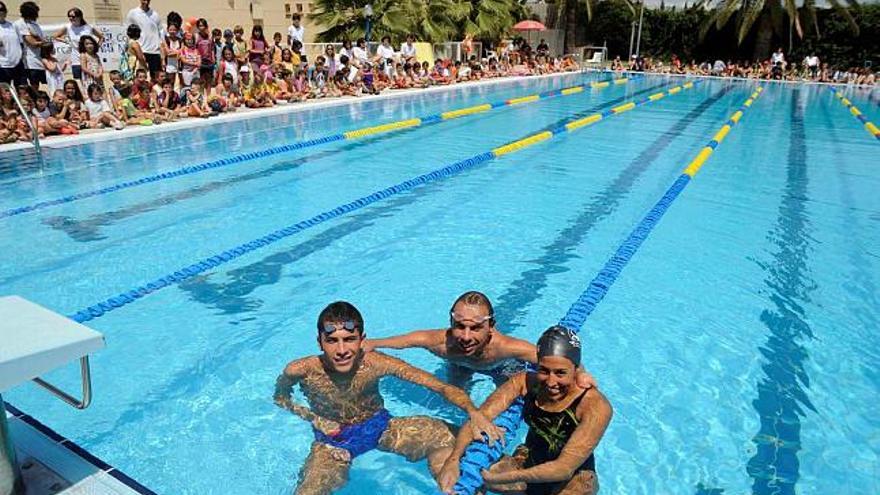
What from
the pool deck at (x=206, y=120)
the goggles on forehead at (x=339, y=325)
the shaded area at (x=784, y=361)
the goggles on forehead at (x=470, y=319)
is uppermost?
the pool deck at (x=206, y=120)

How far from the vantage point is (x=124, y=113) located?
1073 cm

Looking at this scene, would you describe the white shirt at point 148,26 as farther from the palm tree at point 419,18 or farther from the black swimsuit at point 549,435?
the black swimsuit at point 549,435

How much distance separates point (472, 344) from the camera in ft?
10.5

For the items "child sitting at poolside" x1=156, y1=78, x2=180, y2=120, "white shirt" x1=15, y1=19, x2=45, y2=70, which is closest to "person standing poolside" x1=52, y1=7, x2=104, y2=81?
"white shirt" x1=15, y1=19, x2=45, y2=70

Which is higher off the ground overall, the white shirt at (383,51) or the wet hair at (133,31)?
the white shirt at (383,51)

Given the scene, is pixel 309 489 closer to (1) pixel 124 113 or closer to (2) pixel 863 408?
(2) pixel 863 408

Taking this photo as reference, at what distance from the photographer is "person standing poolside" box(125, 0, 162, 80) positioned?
10.8 metres

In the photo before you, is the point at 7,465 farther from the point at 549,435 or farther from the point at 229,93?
the point at 229,93

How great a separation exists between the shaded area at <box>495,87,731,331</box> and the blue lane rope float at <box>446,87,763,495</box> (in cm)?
45

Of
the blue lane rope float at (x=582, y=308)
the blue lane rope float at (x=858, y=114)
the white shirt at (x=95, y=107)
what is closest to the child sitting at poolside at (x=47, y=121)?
the white shirt at (x=95, y=107)

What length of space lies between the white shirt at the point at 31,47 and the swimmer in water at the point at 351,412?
8655 mm

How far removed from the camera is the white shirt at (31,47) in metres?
9.26

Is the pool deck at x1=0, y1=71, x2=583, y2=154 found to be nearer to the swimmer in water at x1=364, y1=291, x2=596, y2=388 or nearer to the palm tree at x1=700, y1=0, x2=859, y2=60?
the swimmer in water at x1=364, y1=291, x2=596, y2=388

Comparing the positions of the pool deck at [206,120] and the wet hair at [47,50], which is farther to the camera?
the wet hair at [47,50]
